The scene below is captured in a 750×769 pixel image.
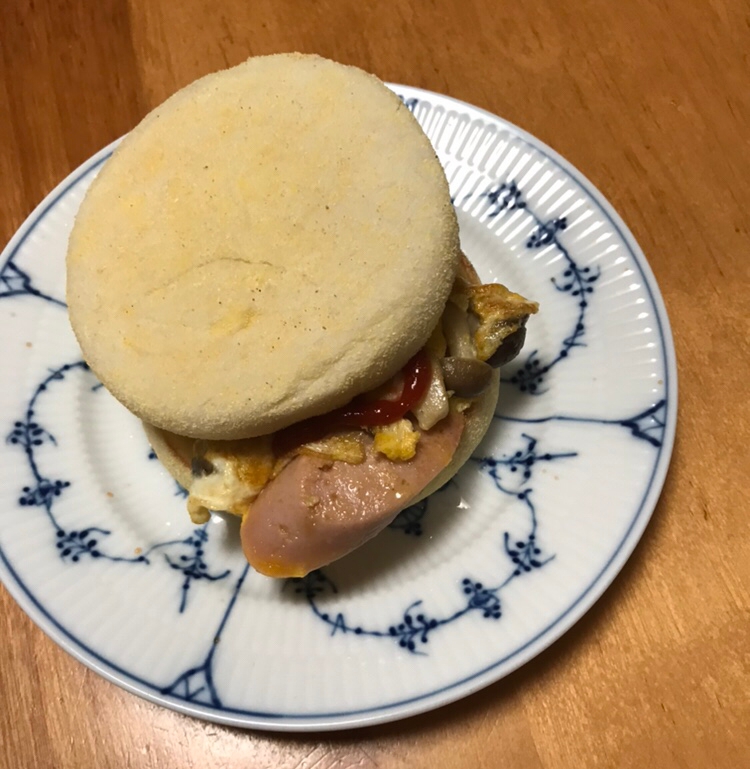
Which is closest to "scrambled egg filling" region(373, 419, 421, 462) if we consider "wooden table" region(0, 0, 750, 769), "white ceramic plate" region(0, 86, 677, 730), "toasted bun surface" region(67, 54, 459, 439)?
"toasted bun surface" region(67, 54, 459, 439)

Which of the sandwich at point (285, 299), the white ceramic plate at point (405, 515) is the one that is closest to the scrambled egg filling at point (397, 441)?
the sandwich at point (285, 299)

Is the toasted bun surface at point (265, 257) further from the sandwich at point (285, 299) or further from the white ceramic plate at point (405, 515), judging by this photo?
the white ceramic plate at point (405, 515)

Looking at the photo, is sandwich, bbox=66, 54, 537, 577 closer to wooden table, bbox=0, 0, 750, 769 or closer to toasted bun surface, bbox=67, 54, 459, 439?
toasted bun surface, bbox=67, 54, 459, 439

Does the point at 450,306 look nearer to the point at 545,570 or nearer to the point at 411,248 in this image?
the point at 411,248

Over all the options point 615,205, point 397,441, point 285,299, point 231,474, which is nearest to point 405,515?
point 397,441

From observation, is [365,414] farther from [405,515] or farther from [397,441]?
[405,515]

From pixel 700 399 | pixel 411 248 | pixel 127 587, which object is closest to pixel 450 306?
pixel 411 248
